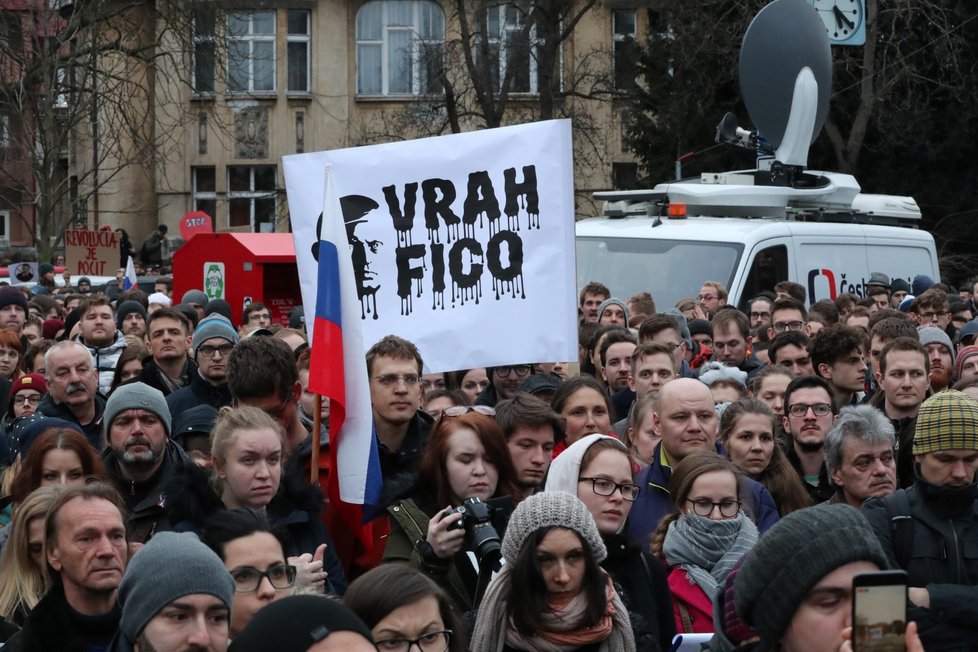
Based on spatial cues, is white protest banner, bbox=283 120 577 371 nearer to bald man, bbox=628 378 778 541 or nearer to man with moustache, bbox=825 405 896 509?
bald man, bbox=628 378 778 541

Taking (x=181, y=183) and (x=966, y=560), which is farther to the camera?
(x=181, y=183)

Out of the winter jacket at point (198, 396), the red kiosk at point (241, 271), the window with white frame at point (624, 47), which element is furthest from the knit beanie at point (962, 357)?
the window with white frame at point (624, 47)

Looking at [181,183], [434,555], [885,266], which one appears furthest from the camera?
[181,183]

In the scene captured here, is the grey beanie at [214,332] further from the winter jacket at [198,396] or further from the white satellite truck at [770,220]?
the white satellite truck at [770,220]

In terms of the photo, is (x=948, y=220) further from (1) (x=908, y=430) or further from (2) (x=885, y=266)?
(1) (x=908, y=430)

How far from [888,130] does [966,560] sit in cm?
1930

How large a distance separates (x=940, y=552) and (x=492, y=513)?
4.57 feet

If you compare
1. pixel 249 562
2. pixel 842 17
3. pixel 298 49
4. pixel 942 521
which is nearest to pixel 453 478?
pixel 249 562

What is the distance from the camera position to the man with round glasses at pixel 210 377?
793cm

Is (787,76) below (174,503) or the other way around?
the other way around

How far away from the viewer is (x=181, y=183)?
40.7 metres

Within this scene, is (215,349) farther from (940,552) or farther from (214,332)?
(940,552)

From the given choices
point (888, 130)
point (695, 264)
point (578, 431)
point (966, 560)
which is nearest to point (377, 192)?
point (578, 431)

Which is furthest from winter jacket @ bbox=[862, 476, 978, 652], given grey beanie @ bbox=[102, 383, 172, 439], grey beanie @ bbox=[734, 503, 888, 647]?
grey beanie @ bbox=[102, 383, 172, 439]
